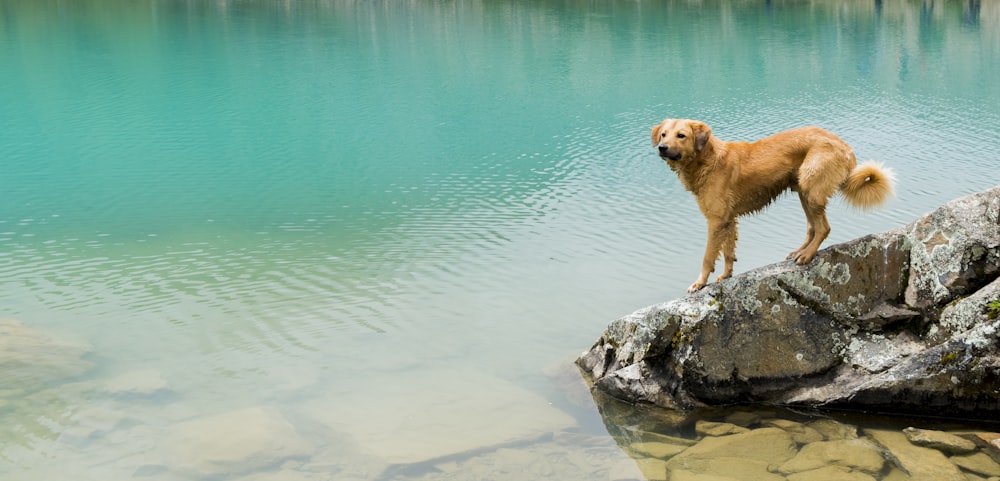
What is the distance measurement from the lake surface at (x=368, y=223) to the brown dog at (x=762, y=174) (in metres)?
2.34

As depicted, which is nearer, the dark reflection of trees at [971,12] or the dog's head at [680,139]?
the dog's head at [680,139]

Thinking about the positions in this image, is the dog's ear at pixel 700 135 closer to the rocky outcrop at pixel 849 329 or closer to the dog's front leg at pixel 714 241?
the dog's front leg at pixel 714 241

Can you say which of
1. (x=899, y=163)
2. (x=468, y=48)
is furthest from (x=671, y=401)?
(x=468, y=48)

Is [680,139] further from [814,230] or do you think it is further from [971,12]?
[971,12]

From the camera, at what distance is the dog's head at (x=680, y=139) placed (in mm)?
7895

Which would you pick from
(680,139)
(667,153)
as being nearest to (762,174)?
(680,139)

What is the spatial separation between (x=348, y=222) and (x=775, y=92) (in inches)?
805

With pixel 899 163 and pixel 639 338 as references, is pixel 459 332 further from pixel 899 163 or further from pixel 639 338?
pixel 899 163

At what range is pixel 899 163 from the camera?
21.2 m

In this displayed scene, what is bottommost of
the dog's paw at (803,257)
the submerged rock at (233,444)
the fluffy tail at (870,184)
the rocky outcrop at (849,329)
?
the submerged rock at (233,444)

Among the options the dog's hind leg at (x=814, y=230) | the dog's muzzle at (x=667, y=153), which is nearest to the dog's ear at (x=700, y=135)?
the dog's muzzle at (x=667, y=153)

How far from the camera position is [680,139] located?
795 centimetres

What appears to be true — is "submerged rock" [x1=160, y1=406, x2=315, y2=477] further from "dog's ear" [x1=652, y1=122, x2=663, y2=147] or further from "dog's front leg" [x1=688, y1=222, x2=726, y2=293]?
"dog's ear" [x1=652, y1=122, x2=663, y2=147]

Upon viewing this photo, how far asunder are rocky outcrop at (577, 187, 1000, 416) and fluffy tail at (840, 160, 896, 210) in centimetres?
47
